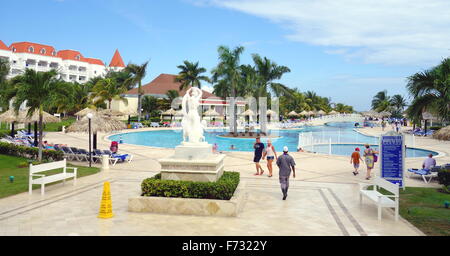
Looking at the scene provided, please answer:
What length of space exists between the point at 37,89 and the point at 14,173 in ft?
13.4

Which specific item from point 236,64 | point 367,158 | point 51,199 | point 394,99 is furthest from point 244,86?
point 394,99

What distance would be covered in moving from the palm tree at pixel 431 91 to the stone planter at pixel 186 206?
31.6 feet

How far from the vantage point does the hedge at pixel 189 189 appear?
8.45 metres

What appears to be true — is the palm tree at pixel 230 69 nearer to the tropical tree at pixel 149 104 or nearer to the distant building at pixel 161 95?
the distant building at pixel 161 95

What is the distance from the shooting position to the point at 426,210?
8938 millimetres

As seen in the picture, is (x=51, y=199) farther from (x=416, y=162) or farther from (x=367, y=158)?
(x=416, y=162)

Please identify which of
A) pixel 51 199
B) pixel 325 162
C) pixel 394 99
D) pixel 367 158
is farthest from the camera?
pixel 394 99

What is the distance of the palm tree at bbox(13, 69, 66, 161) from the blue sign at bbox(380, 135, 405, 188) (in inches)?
557

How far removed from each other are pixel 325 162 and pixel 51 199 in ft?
42.8

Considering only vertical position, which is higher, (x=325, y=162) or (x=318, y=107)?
(x=318, y=107)

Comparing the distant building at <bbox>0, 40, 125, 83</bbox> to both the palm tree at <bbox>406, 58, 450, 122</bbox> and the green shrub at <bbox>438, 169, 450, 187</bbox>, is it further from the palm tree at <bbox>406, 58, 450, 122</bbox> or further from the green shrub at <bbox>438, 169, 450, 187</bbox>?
the green shrub at <bbox>438, 169, 450, 187</bbox>

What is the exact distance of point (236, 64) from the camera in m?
33.5

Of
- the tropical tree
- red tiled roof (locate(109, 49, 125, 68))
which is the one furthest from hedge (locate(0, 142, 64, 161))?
red tiled roof (locate(109, 49, 125, 68))

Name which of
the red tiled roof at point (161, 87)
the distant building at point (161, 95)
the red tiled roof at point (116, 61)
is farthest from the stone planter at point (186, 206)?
the red tiled roof at point (116, 61)
